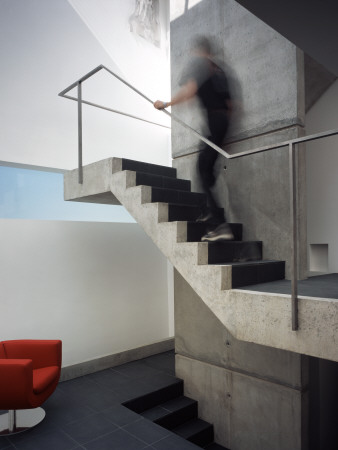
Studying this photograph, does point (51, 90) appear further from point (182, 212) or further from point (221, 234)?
point (221, 234)

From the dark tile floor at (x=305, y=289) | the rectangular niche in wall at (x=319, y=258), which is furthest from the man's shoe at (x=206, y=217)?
the rectangular niche in wall at (x=319, y=258)

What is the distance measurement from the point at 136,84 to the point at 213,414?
500cm

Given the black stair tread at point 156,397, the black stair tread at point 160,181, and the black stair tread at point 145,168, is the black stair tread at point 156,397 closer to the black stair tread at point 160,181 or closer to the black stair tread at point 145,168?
the black stair tread at point 160,181

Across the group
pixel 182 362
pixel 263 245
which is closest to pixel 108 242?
pixel 182 362

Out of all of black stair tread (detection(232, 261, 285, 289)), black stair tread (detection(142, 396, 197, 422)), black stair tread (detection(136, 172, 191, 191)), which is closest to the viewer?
black stair tread (detection(232, 261, 285, 289))

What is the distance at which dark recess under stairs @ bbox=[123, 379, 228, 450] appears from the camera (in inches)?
160

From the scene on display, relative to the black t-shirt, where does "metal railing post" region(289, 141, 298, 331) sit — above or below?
below

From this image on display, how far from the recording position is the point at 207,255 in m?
2.76

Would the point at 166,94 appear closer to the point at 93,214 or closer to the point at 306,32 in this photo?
the point at 93,214

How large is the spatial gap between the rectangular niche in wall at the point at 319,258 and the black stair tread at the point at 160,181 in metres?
1.60

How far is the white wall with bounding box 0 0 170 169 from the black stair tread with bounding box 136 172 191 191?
5.76 feet

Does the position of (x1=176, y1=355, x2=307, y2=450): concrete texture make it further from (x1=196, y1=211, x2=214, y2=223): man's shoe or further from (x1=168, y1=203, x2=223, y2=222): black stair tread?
(x1=168, y1=203, x2=223, y2=222): black stair tread

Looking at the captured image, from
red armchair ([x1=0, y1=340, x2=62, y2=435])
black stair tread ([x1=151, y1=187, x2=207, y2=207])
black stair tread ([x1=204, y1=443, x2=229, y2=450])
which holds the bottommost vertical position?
black stair tread ([x1=204, y1=443, x2=229, y2=450])

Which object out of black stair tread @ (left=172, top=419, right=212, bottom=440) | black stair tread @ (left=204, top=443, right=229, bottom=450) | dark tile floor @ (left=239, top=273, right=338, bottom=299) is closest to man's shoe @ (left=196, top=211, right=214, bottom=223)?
dark tile floor @ (left=239, top=273, right=338, bottom=299)
